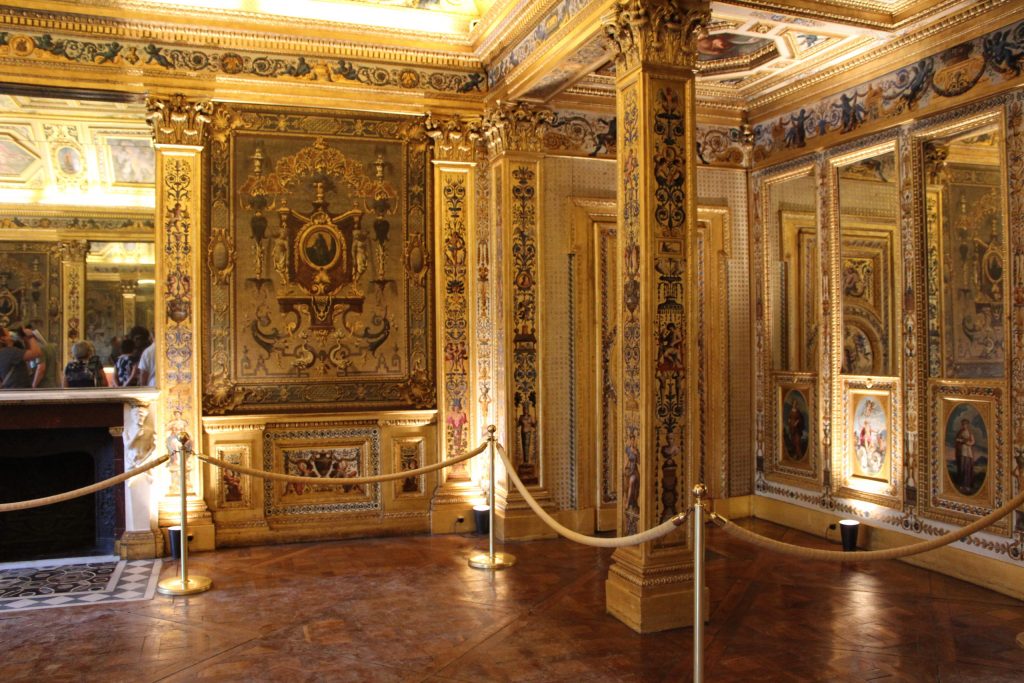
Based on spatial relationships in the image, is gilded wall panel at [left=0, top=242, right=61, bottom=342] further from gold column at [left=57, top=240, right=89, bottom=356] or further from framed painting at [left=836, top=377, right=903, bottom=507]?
framed painting at [left=836, top=377, right=903, bottom=507]

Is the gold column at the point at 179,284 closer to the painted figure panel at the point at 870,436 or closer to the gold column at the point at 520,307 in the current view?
the gold column at the point at 520,307

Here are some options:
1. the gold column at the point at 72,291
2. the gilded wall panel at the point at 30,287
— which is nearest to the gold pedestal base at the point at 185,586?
the gold column at the point at 72,291

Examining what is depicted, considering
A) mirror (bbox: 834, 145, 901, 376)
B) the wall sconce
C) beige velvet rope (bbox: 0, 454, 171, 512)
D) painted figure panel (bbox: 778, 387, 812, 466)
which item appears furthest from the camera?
painted figure panel (bbox: 778, 387, 812, 466)

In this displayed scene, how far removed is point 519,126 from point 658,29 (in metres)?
2.84

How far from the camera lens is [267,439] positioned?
859cm

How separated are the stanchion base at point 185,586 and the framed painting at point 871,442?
6.14 m

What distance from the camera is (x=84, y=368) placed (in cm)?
825

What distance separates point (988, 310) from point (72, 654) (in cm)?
759

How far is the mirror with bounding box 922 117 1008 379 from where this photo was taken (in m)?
7.36

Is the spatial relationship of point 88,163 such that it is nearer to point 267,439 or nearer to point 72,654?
point 267,439

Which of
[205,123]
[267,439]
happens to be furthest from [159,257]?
[267,439]

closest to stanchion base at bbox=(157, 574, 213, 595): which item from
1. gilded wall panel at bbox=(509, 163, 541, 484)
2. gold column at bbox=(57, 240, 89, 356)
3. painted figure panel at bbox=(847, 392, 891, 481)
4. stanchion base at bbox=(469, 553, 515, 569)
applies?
stanchion base at bbox=(469, 553, 515, 569)

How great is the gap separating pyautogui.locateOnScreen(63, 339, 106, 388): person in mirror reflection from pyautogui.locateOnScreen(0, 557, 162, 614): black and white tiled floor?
1664 mm

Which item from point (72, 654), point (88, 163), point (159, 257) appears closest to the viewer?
point (72, 654)
